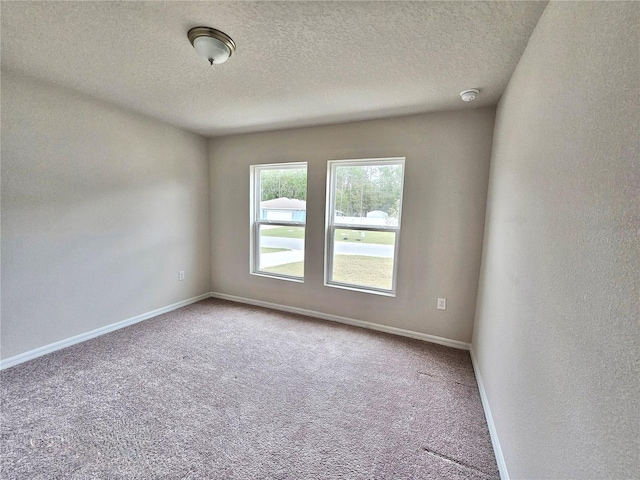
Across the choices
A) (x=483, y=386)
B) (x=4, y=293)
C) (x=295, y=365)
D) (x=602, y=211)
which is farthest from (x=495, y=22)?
(x=4, y=293)

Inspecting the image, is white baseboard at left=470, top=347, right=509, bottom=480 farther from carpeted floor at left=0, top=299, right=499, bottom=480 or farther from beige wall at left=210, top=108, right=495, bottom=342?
beige wall at left=210, top=108, right=495, bottom=342

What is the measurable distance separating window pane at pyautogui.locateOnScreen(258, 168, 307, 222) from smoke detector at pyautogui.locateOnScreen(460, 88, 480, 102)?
1.86 m

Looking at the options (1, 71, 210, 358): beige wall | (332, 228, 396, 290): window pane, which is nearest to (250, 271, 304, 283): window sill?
(332, 228, 396, 290): window pane

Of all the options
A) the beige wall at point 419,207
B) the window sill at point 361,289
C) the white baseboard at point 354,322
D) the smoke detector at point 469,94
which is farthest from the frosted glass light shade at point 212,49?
the white baseboard at point 354,322

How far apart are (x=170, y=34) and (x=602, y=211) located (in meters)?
2.22

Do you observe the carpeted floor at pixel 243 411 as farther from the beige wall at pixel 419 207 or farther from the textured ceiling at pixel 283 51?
the textured ceiling at pixel 283 51

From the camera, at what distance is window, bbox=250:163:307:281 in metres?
3.50

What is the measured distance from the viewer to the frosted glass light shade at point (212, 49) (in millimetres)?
1587

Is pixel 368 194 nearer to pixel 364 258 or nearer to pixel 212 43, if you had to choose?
pixel 364 258

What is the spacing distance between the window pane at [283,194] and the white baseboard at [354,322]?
1.21 m

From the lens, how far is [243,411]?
1.79m

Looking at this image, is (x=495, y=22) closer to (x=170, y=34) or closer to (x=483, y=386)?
(x=170, y=34)

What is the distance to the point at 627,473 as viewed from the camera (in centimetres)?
58

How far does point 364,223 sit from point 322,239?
55 centimetres
